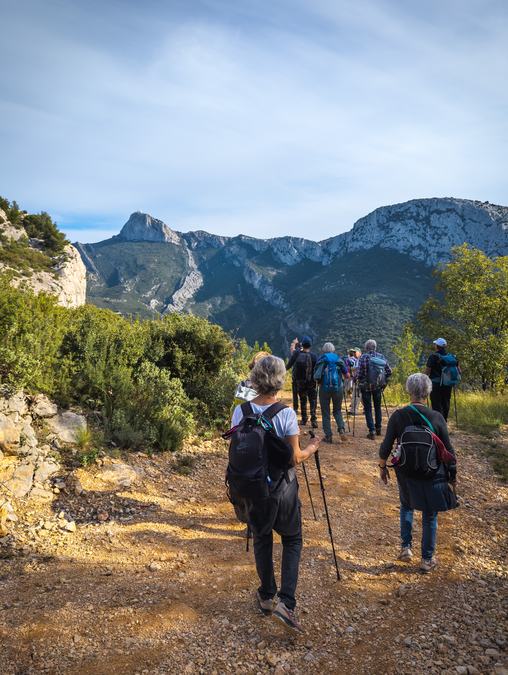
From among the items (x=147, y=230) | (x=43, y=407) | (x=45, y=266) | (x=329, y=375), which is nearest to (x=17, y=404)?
(x=43, y=407)

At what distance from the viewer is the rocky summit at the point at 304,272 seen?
10106cm

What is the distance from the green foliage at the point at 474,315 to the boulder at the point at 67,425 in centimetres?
1422

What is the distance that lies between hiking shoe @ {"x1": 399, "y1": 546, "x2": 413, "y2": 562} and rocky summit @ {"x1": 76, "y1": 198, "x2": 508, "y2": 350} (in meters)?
67.7

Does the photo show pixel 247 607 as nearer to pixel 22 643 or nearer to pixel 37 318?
pixel 22 643

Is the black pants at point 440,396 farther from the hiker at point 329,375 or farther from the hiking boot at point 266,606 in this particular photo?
the hiking boot at point 266,606

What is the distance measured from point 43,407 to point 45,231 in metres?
31.4

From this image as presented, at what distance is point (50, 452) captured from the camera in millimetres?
5516

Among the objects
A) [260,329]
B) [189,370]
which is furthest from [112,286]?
[189,370]

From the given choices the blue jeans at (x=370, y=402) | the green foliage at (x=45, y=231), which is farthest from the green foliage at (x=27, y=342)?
the green foliage at (x=45, y=231)

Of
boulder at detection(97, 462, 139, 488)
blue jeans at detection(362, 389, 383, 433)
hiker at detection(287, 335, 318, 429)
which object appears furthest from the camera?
hiker at detection(287, 335, 318, 429)

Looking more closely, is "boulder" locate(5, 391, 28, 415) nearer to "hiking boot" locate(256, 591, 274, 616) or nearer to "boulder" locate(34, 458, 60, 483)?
"boulder" locate(34, 458, 60, 483)

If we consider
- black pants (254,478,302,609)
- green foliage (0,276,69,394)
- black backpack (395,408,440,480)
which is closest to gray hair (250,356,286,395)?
black pants (254,478,302,609)

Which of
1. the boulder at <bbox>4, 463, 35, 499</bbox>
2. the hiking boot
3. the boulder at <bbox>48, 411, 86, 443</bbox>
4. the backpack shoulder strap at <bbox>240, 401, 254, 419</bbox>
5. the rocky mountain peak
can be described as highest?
the rocky mountain peak

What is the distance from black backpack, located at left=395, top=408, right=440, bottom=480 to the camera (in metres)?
3.96
